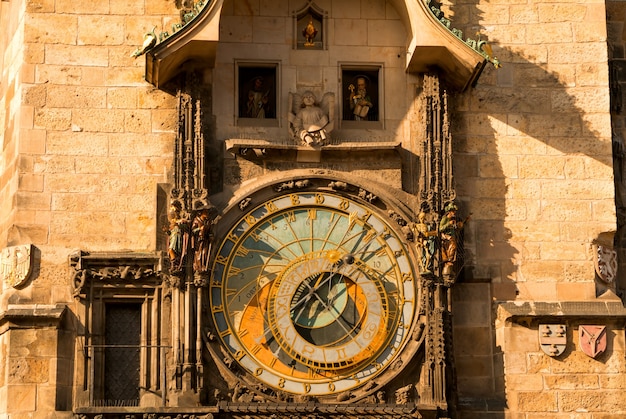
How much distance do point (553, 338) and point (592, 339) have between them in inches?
15.4

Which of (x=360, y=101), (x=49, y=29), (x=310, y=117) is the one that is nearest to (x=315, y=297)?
(x=310, y=117)

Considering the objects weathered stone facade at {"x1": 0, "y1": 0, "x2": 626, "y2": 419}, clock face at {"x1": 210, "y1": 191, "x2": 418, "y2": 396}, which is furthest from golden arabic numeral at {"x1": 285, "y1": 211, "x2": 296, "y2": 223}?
weathered stone facade at {"x1": 0, "y1": 0, "x2": 626, "y2": 419}

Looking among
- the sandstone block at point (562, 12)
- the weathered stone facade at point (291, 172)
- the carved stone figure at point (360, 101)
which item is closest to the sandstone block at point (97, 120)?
the weathered stone facade at point (291, 172)

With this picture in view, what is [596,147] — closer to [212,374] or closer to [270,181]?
[270,181]

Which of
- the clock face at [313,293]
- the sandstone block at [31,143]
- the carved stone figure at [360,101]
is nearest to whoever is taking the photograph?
the clock face at [313,293]

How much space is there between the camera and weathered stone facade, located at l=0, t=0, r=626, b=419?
1781 centimetres

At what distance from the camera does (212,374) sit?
17750mm

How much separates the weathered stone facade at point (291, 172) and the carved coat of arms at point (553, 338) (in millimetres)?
55

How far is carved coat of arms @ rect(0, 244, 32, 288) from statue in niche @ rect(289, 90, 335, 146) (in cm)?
299

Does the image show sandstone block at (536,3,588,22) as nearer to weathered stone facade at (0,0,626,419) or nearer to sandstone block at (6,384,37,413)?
weathered stone facade at (0,0,626,419)

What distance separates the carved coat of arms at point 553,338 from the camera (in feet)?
59.5

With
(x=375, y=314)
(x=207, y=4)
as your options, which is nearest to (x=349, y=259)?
(x=375, y=314)

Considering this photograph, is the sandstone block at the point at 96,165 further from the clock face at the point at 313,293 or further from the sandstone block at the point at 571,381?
the sandstone block at the point at 571,381

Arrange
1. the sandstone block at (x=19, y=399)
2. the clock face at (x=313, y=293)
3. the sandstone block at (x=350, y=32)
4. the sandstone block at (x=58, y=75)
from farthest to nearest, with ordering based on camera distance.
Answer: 1. the sandstone block at (x=350, y=32)
2. the sandstone block at (x=58, y=75)
3. the clock face at (x=313, y=293)
4. the sandstone block at (x=19, y=399)
